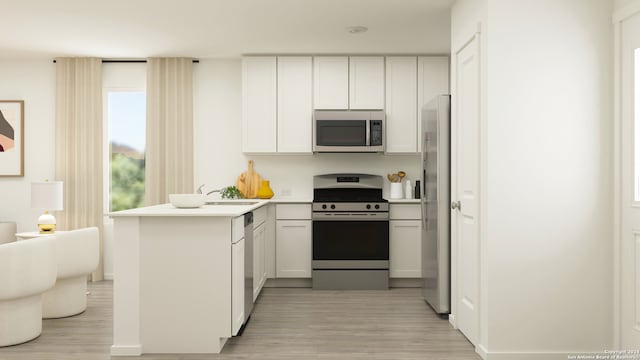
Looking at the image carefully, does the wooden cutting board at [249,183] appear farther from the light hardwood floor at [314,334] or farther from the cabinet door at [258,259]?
the light hardwood floor at [314,334]

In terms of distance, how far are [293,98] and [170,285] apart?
9.97 feet

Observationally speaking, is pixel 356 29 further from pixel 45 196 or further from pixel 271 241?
pixel 45 196

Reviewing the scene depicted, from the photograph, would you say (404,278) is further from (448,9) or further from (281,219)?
(448,9)

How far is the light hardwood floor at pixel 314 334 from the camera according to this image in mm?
3432

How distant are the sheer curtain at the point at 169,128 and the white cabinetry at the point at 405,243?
7.74 ft

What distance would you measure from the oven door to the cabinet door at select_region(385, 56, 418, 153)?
0.96 m

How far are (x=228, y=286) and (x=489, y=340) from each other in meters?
1.69

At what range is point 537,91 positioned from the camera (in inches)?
131

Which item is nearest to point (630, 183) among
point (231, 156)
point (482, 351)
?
point (482, 351)

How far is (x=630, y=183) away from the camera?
3184mm

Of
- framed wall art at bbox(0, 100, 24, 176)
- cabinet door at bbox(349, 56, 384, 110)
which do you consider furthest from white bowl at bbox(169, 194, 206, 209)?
framed wall art at bbox(0, 100, 24, 176)

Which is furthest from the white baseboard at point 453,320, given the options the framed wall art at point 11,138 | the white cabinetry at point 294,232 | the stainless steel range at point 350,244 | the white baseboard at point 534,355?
the framed wall art at point 11,138

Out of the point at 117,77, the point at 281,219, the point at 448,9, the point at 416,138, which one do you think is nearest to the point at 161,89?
the point at 117,77

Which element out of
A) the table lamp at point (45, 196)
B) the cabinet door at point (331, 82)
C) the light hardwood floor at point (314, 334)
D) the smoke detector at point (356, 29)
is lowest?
the light hardwood floor at point (314, 334)
